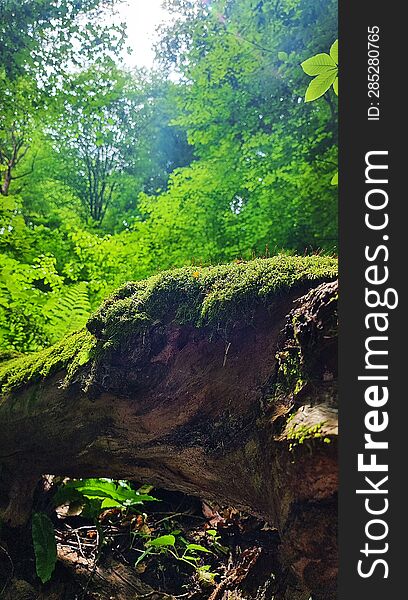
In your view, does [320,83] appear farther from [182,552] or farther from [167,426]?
[182,552]

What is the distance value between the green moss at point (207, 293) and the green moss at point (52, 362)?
0.18 meters

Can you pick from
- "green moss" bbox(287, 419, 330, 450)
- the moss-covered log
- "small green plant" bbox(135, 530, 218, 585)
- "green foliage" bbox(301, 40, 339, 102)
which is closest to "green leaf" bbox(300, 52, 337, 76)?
"green foliage" bbox(301, 40, 339, 102)

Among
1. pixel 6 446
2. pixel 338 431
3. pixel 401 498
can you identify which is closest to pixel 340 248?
pixel 338 431

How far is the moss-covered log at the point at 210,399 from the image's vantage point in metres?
1.42

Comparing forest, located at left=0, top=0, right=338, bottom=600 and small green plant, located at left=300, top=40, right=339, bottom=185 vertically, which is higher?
small green plant, located at left=300, top=40, right=339, bottom=185

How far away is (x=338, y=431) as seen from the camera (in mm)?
1240

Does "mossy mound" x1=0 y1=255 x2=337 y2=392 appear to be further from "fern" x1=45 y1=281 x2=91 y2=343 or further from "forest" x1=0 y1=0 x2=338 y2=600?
"fern" x1=45 y1=281 x2=91 y2=343

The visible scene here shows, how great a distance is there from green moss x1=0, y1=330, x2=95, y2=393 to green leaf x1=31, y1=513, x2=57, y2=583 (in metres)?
0.72

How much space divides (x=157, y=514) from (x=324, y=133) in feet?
22.6

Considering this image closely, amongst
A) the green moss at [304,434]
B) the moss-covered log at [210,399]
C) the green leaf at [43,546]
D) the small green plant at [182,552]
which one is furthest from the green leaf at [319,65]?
the green leaf at [43,546]

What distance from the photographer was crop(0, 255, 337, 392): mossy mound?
173 cm

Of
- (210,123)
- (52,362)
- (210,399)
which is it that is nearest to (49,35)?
(210,123)

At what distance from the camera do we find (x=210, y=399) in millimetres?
1833

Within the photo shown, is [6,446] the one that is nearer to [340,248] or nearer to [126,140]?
[340,248]
